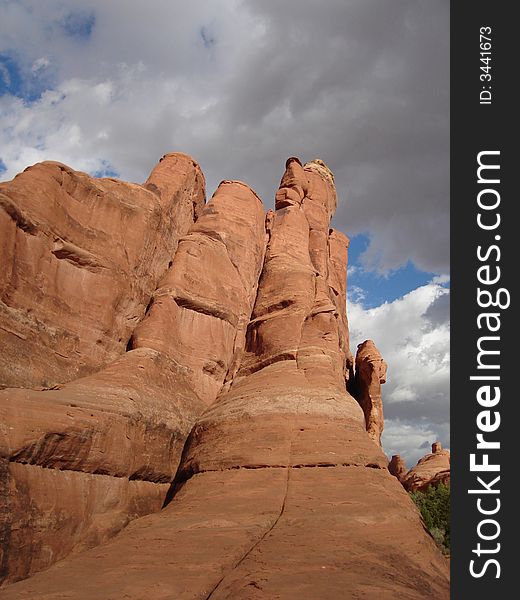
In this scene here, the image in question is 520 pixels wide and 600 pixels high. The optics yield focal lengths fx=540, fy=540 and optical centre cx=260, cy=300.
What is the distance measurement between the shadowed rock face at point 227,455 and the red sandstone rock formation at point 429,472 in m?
35.7

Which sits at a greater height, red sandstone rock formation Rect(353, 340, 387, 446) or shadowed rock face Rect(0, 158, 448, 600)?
red sandstone rock formation Rect(353, 340, 387, 446)

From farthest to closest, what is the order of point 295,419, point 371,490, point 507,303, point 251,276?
point 251,276
point 295,419
point 371,490
point 507,303

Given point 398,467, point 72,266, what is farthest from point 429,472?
point 72,266

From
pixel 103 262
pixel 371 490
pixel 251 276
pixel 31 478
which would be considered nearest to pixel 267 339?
pixel 251 276

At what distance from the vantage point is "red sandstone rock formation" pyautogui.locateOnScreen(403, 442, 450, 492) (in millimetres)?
58025

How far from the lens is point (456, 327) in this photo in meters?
12.3

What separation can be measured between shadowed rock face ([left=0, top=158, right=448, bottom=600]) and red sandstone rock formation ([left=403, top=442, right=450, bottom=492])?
35.7 m

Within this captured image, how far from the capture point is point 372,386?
42000 millimetres

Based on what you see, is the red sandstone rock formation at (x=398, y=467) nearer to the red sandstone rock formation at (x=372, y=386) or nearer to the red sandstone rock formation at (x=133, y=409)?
the red sandstone rock formation at (x=372, y=386)

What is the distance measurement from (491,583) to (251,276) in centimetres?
2439

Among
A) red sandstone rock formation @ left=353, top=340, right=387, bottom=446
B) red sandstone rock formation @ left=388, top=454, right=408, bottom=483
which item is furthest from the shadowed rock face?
red sandstone rock formation @ left=388, top=454, right=408, bottom=483

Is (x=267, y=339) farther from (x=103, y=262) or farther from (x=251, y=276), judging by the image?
(x=103, y=262)

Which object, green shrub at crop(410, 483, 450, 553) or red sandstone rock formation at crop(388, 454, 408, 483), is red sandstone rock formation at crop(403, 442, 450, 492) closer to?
red sandstone rock formation at crop(388, 454, 408, 483)

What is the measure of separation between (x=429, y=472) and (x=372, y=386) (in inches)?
1057
